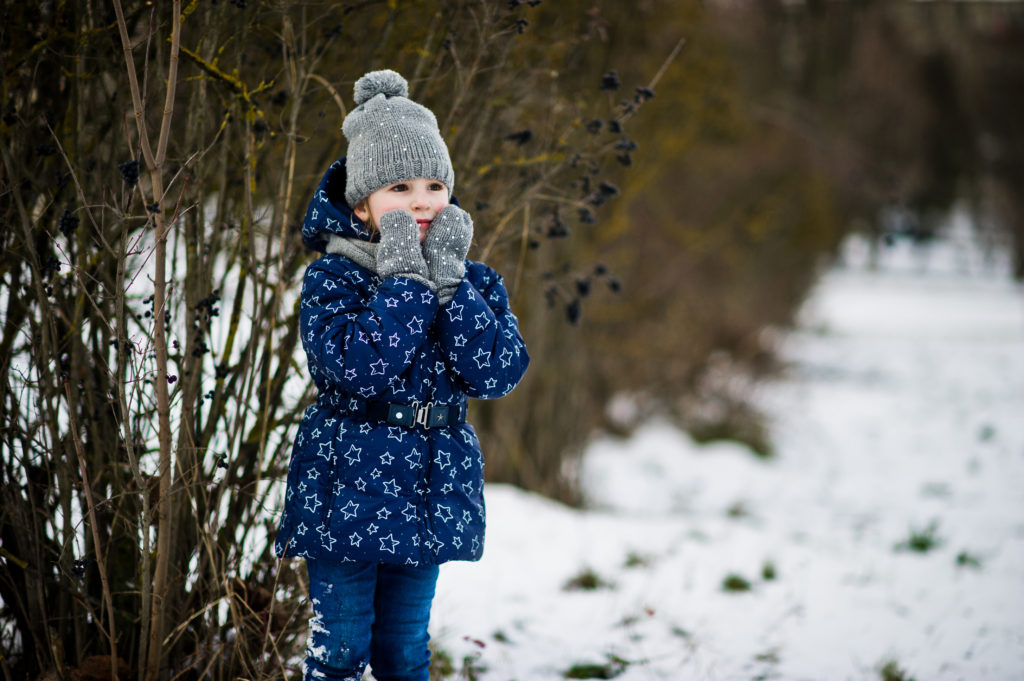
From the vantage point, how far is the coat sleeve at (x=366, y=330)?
1.52 metres

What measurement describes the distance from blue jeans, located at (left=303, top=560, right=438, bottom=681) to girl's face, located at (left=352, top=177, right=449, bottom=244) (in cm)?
74

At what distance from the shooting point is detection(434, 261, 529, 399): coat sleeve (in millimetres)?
1603

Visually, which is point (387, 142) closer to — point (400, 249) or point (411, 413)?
point (400, 249)

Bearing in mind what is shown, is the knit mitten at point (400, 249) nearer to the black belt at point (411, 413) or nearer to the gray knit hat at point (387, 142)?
the gray knit hat at point (387, 142)

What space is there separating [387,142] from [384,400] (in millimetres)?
540

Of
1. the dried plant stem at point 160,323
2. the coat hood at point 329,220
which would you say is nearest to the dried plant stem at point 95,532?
the dried plant stem at point 160,323

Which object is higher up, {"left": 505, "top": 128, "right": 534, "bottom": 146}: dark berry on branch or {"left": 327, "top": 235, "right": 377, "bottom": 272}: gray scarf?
{"left": 505, "top": 128, "right": 534, "bottom": 146}: dark berry on branch

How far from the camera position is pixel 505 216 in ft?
7.57

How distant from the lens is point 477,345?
1.61 m

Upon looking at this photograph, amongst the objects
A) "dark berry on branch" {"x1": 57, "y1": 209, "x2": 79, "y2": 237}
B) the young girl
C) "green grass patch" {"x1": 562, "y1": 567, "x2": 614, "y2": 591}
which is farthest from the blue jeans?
"green grass patch" {"x1": 562, "y1": 567, "x2": 614, "y2": 591}

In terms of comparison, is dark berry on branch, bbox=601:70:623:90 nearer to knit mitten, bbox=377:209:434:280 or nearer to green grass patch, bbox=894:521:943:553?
knit mitten, bbox=377:209:434:280

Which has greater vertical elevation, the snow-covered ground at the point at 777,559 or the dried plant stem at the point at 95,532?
the dried plant stem at the point at 95,532

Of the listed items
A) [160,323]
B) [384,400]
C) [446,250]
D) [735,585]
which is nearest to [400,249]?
[446,250]

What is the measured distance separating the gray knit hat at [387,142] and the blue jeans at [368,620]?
0.82m
